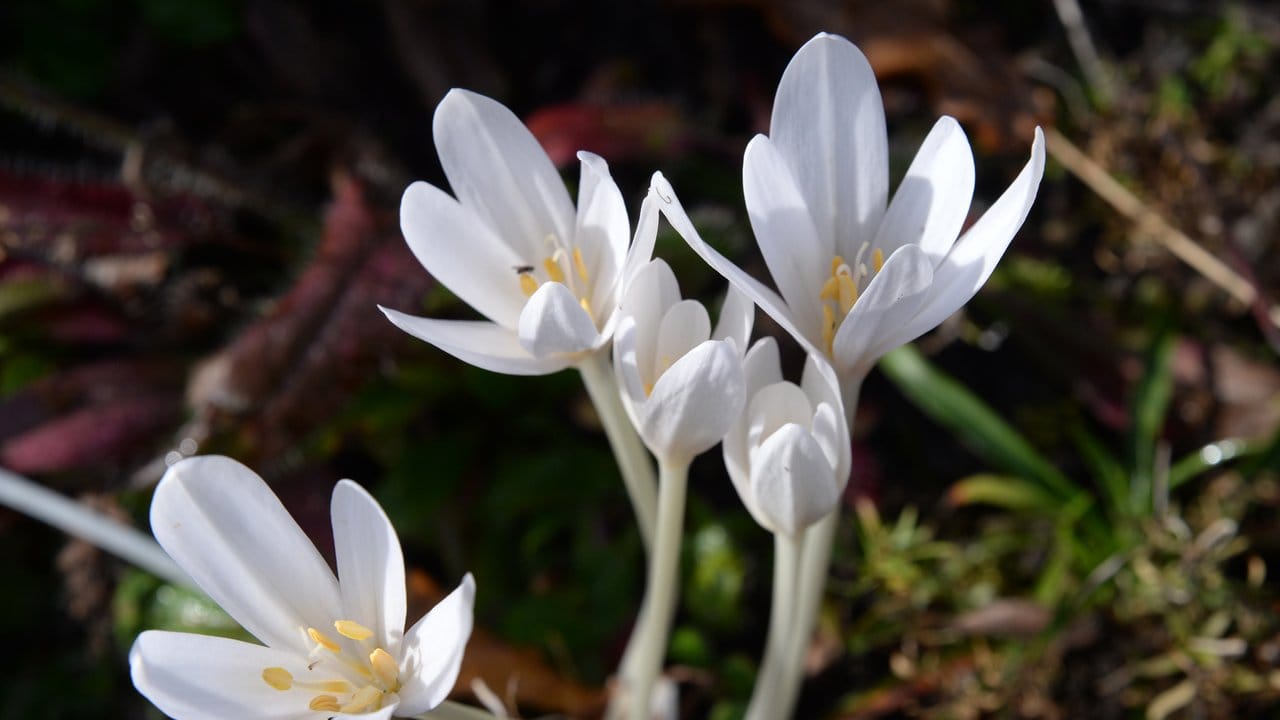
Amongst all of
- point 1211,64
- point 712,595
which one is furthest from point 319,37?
point 1211,64

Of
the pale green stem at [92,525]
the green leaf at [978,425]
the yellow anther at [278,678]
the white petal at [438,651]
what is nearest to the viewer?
the white petal at [438,651]

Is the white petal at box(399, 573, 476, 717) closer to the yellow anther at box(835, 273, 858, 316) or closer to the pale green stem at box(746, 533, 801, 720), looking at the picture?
the pale green stem at box(746, 533, 801, 720)

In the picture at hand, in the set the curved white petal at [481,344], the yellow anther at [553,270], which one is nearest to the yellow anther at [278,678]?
the curved white petal at [481,344]

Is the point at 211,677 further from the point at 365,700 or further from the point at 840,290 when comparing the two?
the point at 840,290

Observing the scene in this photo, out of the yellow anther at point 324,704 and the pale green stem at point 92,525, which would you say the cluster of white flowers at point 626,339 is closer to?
the yellow anther at point 324,704

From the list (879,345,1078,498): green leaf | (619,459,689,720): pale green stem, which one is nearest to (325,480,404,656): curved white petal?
(619,459,689,720): pale green stem

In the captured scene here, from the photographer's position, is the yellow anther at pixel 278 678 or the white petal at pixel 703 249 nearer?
the white petal at pixel 703 249
